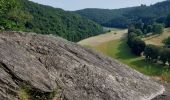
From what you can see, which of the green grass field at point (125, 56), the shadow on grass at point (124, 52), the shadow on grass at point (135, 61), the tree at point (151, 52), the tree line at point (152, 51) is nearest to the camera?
the shadow on grass at point (135, 61)

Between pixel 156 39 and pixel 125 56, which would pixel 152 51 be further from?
pixel 156 39

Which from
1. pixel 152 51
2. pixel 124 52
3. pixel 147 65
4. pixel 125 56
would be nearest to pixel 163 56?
pixel 147 65

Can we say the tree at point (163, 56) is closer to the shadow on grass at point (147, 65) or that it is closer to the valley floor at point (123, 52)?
the shadow on grass at point (147, 65)

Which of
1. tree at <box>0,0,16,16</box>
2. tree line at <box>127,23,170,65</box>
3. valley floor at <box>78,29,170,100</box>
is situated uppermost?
tree at <box>0,0,16,16</box>

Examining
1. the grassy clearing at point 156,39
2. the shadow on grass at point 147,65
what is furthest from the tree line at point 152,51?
the grassy clearing at point 156,39

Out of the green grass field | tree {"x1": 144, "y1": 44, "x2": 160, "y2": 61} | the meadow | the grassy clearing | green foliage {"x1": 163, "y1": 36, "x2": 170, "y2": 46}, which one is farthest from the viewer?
the grassy clearing

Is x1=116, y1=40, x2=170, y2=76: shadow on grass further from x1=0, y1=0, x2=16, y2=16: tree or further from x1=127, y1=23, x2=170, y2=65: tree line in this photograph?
x1=0, y1=0, x2=16, y2=16: tree

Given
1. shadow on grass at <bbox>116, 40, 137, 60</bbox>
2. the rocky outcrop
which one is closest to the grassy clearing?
shadow on grass at <bbox>116, 40, 137, 60</bbox>

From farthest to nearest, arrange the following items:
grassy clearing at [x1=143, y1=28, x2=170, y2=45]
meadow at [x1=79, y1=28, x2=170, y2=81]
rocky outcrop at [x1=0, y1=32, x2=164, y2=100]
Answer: grassy clearing at [x1=143, y1=28, x2=170, y2=45], meadow at [x1=79, y1=28, x2=170, y2=81], rocky outcrop at [x1=0, y1=32, x2=164, y2=100]

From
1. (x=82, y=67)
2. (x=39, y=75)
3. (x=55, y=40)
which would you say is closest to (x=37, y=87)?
(x=39, y=75)
